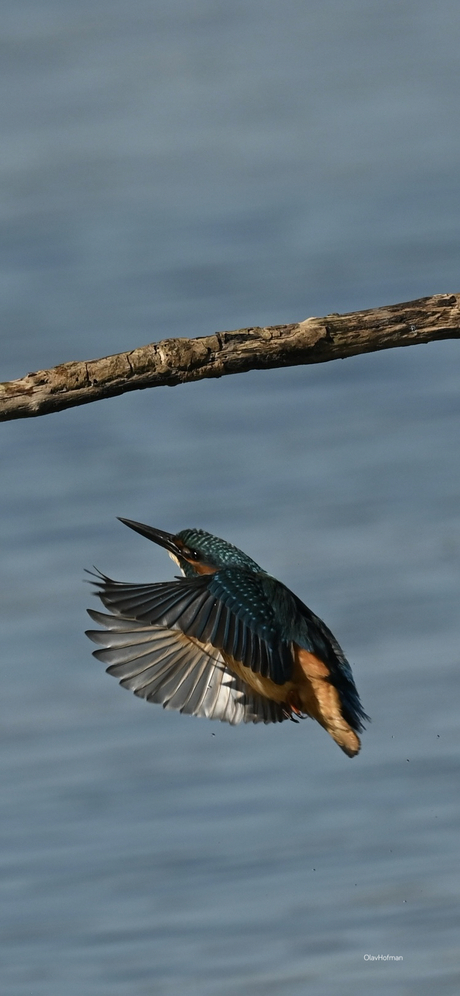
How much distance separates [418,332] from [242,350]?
45cm

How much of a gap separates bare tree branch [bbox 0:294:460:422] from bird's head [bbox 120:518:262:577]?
1.21m

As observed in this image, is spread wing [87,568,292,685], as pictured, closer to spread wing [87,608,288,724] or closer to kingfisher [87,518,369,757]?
kingfisher [87,518,369,757]

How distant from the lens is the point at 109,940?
6379 mm

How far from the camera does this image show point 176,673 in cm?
556

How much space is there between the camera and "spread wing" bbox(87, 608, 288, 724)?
18.1 feet

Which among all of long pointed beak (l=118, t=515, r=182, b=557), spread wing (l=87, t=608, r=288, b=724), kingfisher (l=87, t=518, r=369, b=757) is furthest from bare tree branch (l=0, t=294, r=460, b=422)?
long pointed beak (l=118, t=515, r=182, b=557)

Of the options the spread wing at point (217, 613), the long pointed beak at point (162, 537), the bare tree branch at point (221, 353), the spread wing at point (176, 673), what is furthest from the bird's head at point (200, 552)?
the bare tree branch at point (221, 353)

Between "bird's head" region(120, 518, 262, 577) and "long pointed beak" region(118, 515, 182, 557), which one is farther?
"long pointed beak" region(118, 515, 182, 557)

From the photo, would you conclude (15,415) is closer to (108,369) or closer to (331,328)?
(108,369)

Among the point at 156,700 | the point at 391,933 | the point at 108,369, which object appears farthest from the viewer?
the point at 391,933

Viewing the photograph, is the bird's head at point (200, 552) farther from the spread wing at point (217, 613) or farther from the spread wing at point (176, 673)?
the spread wing at point (217, 613)

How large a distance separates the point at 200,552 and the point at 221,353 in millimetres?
1362

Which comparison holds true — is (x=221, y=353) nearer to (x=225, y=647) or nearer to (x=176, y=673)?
(x=225, y=647)

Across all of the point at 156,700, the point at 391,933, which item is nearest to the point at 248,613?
the point at 156,700
